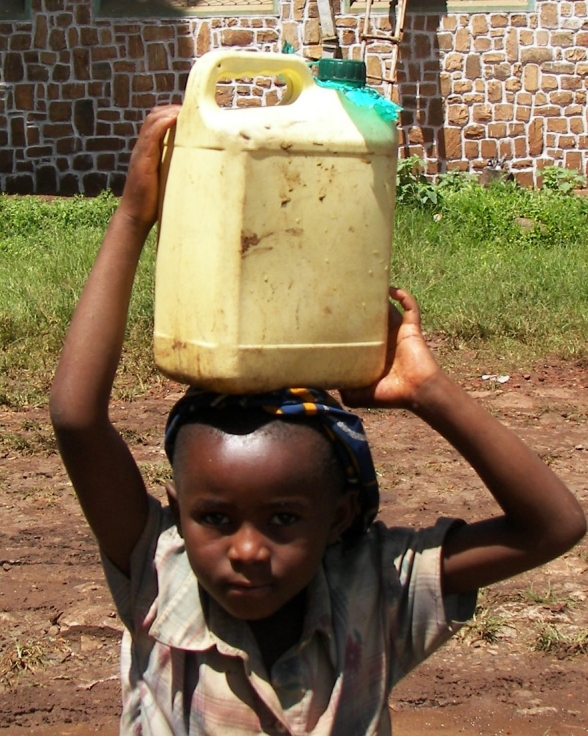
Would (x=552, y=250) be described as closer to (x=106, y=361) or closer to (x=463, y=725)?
(x=463, y=725)

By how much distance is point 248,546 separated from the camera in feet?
5.23

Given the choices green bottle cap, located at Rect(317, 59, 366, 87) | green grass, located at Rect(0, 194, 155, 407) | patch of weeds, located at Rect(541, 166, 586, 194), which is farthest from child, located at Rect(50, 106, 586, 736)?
patch of weeds, located at Rect(541, 166, 586, 194)

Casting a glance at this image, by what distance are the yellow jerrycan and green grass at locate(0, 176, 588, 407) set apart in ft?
12.9

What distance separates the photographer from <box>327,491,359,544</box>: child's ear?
1.73 meters

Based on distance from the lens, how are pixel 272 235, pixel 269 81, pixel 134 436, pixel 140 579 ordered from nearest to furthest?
1. pixel 272 235
2. pixel 140 579
3. pixel 134 436
4. pixel 269 81

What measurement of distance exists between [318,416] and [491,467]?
268 millimetres

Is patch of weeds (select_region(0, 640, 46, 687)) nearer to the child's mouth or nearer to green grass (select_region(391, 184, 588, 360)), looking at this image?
the child's mouth

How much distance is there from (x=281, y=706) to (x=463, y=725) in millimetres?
1547

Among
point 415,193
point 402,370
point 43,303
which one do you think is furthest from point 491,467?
point 415,193

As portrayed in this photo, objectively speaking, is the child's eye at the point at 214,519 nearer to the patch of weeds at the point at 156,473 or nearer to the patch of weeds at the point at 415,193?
the patch of weeds at the point at 156,473

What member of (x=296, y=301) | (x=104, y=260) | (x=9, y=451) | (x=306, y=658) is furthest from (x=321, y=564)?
(x=9, y=451)

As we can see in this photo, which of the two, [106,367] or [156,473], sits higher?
[106,367]

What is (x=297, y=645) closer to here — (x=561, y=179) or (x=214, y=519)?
(x=214, y=519)

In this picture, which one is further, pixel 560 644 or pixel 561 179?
pixel 561 179
